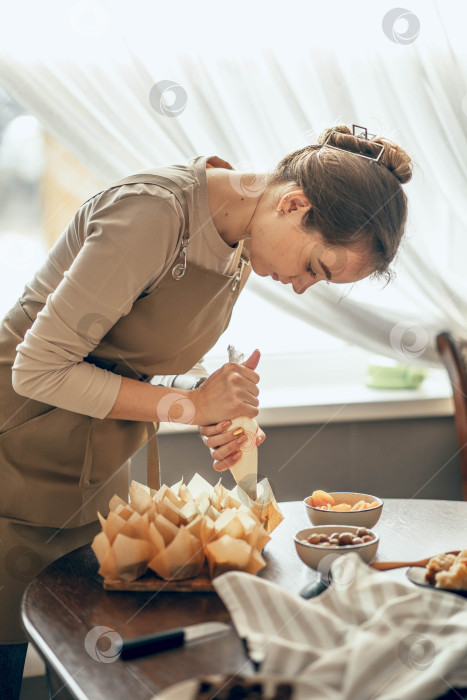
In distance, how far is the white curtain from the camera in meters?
2.12

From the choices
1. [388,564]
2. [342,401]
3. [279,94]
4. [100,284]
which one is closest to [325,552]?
[388,564]

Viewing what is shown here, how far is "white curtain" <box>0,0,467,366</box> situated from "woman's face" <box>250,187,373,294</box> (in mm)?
936

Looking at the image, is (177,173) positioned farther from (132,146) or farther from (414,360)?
(414,360)

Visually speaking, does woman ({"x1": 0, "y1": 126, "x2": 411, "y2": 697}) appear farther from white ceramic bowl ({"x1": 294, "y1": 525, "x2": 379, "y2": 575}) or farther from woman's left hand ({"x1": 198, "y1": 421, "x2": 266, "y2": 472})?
white ceramic bowl ({"x1": 294, "y1": 525, "x2": 379, "y2": 575})

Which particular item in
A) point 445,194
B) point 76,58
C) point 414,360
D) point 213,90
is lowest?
point 414,360

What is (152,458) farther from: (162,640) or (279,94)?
(279,94)

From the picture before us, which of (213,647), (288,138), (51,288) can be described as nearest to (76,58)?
(288,138)

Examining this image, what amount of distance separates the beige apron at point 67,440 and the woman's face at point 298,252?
11 centimetres

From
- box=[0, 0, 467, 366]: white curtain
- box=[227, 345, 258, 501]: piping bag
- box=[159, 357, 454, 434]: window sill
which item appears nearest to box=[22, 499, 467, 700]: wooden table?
box=[227, 345, 258, 501]: piping bag

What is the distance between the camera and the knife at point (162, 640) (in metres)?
0.83

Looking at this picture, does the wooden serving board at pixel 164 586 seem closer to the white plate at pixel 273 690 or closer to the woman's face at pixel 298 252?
the white plate at pixel 273 690

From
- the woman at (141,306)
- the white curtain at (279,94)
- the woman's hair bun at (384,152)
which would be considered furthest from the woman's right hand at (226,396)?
the white curtain at (279,94)

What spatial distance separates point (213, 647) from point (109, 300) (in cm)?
54

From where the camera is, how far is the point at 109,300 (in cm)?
116
